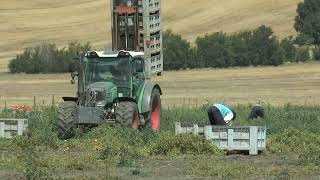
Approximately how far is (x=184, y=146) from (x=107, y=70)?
198 inches

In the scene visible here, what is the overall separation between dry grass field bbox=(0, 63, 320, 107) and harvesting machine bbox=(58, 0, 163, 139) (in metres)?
8.99

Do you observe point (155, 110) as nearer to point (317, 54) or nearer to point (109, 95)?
point (109, 95)

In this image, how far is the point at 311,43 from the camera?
162 ft

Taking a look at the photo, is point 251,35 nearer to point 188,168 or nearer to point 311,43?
point 311,43

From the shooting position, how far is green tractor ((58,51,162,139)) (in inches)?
742

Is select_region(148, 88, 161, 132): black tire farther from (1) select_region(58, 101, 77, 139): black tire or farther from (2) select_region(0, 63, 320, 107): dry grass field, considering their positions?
(2) select_region(0, 63, 320, 107): dry grass field

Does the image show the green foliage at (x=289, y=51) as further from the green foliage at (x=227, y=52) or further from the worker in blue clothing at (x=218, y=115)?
the worker in blue clothing at (x=218, y=115)

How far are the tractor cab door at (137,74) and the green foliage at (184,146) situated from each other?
4.55m

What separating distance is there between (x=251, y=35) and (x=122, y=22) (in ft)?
78.1

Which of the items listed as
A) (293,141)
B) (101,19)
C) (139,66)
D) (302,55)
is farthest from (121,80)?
(101,19)

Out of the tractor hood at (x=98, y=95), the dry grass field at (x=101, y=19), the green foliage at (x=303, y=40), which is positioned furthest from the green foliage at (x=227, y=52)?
the tractor hood at (x=98, y=95)

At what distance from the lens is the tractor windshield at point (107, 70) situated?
20.0 meters

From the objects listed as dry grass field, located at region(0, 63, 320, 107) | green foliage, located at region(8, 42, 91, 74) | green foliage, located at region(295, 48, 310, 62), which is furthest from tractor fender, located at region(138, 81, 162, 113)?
green foliage, located at region(295, 48, 310, 62)

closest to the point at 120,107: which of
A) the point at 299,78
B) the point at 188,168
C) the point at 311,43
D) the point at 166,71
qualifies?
the point at 188,168
